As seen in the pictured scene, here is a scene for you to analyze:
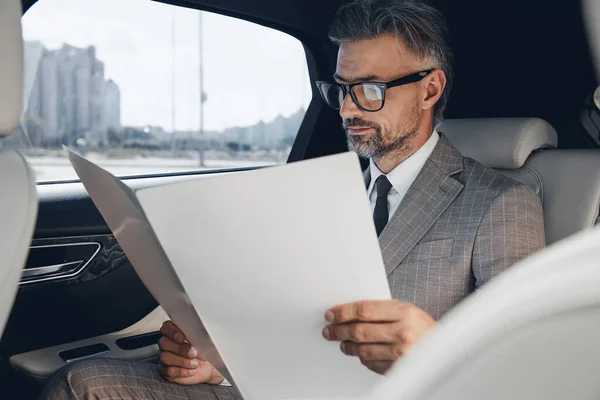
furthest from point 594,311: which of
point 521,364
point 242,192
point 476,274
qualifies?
point 476,274

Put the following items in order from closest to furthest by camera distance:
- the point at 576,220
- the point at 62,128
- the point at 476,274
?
the point at 476,274 < the point at 576,220 < the point at 62,128

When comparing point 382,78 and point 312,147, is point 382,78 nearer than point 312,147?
Yes

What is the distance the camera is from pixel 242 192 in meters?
0.87

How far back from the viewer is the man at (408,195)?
1.54 m

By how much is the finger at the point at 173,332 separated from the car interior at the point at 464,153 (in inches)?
16.4

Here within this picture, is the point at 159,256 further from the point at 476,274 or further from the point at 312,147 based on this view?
the point at 312,147

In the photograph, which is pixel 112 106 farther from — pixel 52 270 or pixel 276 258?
pixel 276 258

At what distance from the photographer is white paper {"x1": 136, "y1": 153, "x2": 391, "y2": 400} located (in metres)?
0.87

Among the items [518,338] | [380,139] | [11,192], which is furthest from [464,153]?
[518,338]

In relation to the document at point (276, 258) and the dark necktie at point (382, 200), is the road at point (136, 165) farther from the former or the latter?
the document at point (276, 258)

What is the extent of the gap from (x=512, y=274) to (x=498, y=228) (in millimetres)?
1080

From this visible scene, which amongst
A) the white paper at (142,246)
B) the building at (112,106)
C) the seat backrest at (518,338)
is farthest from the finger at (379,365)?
the building at (112,106)

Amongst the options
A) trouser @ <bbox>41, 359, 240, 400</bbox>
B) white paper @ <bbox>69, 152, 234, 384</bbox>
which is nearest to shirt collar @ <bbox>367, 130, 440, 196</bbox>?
A: trouser @ <bbox>41, 359, 240, 400</bbox>

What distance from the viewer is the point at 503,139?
183 centimetres
